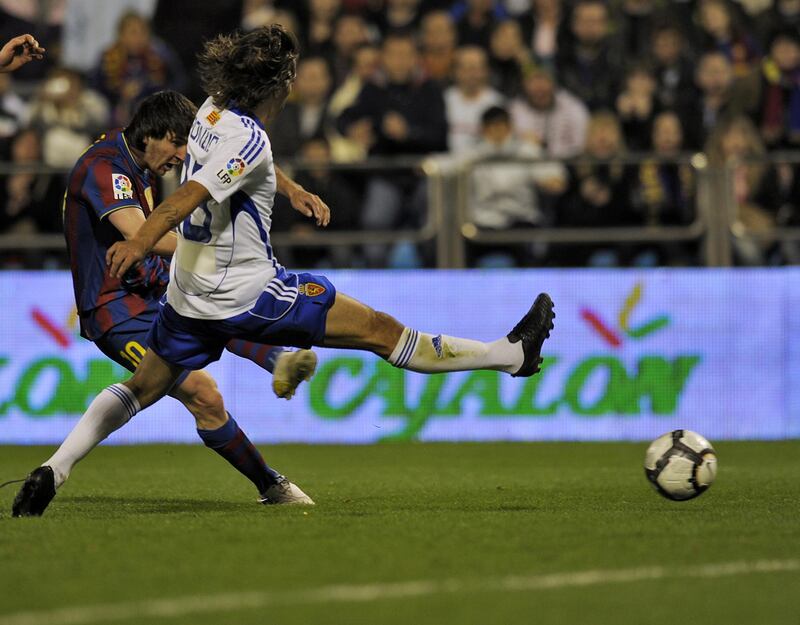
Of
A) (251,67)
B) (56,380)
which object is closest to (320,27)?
(56,380)

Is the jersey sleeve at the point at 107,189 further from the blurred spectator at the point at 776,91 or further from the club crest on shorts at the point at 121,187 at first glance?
the blurred spectator at the point at 776,91

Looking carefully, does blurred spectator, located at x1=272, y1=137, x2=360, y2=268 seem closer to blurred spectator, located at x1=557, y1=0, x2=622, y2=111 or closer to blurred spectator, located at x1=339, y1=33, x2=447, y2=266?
blurred spectator, located at x1=339, y1=33, x2=447, y2=266

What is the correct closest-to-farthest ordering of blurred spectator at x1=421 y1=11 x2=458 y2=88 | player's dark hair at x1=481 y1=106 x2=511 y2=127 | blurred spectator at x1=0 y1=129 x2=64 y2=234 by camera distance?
1. blurred spectator at x1=0 y1=129 x2=64 y2=234
2. player's dark hair at x1=481 y1=106 x2=511 y2=127
3. blurred spectator at x1=421 y1=11 x2=458 y2=88

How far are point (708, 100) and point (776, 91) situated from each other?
656 millimetres

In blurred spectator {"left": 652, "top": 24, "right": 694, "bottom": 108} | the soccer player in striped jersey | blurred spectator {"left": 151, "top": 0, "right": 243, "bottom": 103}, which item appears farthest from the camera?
blurred spectator {"left": 151, "top": 0, "right": 243, "bottom": 103}

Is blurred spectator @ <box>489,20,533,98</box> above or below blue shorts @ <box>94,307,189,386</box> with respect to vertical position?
above

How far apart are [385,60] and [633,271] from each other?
11.0 ft

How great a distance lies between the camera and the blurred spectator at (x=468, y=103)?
521 inches

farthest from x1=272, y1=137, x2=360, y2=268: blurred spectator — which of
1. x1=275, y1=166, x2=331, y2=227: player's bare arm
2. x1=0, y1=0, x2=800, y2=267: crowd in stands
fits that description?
x1=275, y1=166, x2=331, y2=227: player's bare arm

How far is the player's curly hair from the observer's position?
6.38 metres

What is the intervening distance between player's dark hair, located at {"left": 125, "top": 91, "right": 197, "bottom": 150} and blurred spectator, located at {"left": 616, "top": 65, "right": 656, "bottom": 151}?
Answer: 22.1ft

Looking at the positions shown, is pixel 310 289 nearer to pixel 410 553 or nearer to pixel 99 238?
pixel 99 238

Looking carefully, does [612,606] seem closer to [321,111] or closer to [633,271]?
[633,271]

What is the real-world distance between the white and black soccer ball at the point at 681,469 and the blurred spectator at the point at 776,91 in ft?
22.1
